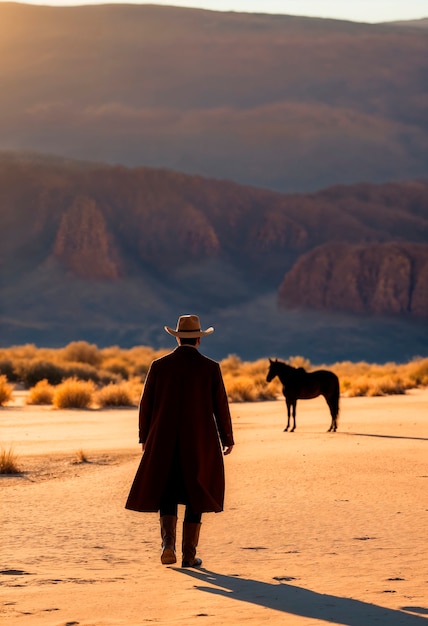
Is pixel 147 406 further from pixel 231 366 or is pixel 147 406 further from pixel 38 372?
pixel 231 366

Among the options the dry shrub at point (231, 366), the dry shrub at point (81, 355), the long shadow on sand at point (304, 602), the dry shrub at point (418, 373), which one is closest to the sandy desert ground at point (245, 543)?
the long shadow on sand at point (304, 602)

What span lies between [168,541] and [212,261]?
293 ft

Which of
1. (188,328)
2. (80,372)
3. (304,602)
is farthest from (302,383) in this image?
(80,372)

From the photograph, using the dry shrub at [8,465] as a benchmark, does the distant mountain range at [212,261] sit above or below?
above

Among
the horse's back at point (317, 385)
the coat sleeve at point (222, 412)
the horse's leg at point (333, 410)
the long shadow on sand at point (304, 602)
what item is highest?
the horse's back at point (317, 385)

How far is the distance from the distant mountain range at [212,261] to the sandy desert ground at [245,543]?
221ft

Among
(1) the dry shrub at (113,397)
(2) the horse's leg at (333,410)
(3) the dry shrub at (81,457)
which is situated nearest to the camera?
(3) the dry shrub at (81,457)

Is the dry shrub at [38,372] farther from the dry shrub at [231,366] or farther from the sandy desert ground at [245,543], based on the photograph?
the sandy desert ground at [245,543]

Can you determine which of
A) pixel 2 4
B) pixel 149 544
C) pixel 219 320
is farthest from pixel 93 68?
pixel 149 544

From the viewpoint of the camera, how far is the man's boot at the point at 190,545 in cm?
915

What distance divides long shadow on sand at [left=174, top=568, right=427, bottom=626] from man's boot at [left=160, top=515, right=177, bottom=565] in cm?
27

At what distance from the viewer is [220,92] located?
133125 millimetres

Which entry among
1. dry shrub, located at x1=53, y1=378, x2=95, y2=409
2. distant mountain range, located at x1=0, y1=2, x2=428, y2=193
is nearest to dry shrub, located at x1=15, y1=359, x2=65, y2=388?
dry shrub, located at x1=53, y1=378, x2=95, y2=409

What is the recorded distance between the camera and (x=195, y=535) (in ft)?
30.3
